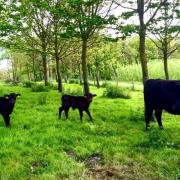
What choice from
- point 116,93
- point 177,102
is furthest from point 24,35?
point 177,102

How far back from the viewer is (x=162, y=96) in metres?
12.5

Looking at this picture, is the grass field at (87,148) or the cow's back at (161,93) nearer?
the grass field at (87,148)

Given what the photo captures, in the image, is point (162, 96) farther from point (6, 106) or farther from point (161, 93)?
point (6, 106)

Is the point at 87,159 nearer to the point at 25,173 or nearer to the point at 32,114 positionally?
the point at 25,173

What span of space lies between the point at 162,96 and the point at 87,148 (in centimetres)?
420

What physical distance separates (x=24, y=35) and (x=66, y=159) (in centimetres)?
2015

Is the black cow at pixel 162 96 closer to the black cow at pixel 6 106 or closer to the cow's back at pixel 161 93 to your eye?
the cow's back at pixel 161 93

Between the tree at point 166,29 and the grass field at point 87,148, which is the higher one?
the tree at point 166,29

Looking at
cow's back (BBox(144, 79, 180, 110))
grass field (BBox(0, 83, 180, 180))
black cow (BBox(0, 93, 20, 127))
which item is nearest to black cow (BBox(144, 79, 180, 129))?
cow's back (BBox(144, 79, 180, 110))

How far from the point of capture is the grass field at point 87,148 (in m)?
7.86

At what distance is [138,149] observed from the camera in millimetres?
9625

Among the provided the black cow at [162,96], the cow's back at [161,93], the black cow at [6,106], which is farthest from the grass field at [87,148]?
the cow's back at [161,93]

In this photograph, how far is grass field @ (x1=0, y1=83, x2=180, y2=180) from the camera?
7863 millimetres

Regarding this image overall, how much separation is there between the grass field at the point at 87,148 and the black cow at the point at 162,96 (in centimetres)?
73
